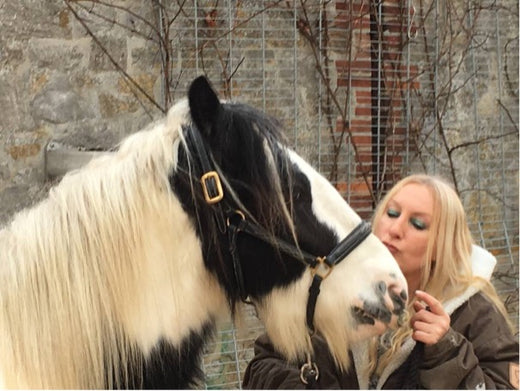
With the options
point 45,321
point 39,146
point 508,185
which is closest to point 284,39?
point 39,146

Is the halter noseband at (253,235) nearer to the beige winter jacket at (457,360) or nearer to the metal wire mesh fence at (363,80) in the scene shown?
the beige winter jacket at (457,360)

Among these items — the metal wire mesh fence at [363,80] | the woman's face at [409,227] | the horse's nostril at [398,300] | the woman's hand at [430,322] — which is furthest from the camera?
Answer: the metal wire mesh fence at [363,80]

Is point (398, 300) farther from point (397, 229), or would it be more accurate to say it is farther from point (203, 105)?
point (203, 105)

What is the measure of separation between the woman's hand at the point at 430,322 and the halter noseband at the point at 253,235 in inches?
11.8

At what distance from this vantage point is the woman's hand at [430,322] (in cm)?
238

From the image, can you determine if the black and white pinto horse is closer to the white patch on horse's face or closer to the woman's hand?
the white patch on horse's face

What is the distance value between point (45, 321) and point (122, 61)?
2.75 metres

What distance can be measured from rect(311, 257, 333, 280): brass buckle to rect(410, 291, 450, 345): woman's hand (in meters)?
0.33

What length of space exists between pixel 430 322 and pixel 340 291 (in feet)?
1.07

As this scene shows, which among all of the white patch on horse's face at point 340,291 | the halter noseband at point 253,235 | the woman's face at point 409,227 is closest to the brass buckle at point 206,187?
the halter noseband at point 253,235

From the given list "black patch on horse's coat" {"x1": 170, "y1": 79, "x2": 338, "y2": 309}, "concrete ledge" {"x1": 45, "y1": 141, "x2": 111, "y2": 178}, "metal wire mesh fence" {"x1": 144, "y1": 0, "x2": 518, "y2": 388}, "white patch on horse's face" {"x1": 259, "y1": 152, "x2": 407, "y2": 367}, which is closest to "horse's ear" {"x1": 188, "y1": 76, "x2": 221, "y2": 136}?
"black patch on horse's coat" {"x1": 170, "y1": 79, "x2": 338, "y2": 309}

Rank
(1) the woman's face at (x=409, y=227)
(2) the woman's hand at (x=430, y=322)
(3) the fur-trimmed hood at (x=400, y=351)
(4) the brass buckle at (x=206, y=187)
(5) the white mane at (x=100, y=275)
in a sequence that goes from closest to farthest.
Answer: (5) the white mane at (x=100, y=275) → (4) the brass buckle at (x=206, y=187) → (2) the woman's hand at (x=430, y=322) → (3) the fur-trimmed hood at (x=400, y=351) → (1) the woman's face at (x=409, y=227)

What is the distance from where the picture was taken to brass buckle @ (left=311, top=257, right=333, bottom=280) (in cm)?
223

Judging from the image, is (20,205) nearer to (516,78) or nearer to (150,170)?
(150,170)
